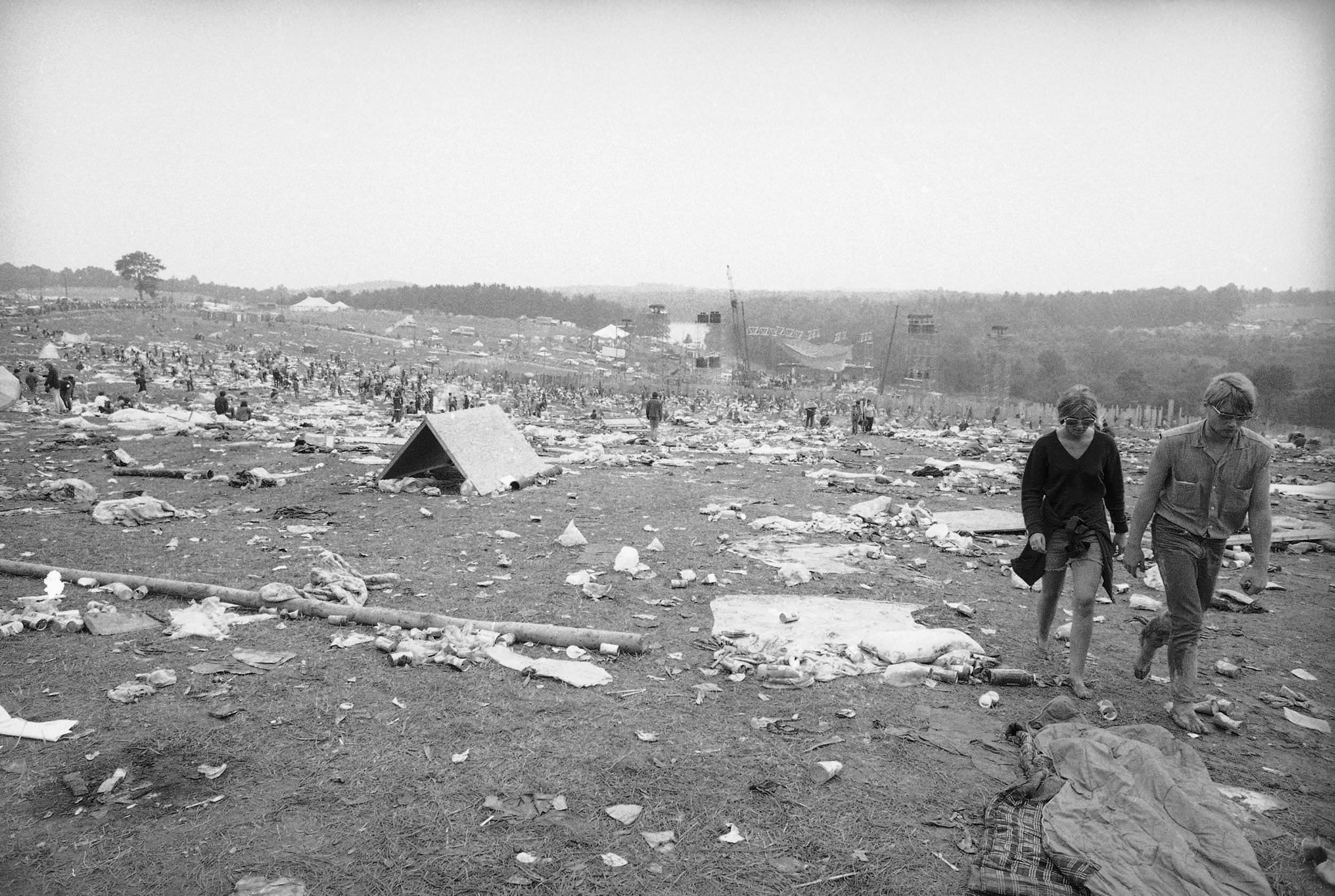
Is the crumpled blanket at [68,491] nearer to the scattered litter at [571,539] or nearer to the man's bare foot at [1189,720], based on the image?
the scattered litter at [571,539]

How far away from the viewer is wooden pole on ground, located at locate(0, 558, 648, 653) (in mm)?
3967

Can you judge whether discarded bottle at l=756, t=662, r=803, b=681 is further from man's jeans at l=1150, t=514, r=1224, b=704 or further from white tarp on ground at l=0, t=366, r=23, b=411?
white tarp on ground at l=0, t=366, r=23, b=411

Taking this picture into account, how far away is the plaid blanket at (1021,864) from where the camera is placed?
2014 millimetres

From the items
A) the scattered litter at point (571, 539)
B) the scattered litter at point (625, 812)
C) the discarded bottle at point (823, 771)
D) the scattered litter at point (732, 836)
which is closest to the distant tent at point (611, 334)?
the scattered litter at point (571, 539)

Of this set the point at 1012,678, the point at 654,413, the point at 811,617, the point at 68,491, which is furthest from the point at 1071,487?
the point at 654,413

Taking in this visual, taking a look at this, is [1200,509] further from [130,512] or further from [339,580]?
[130,512]

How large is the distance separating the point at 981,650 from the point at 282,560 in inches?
201

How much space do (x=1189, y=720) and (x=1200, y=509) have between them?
947 mm

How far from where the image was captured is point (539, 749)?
113 inches

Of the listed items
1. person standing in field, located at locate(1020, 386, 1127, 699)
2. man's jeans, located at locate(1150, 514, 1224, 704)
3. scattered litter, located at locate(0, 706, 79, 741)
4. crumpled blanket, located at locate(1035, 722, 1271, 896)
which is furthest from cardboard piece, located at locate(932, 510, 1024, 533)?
scattered litter, located at locate(0, 706, 79, 741)

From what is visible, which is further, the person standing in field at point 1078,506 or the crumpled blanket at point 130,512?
the crumpled blanket at point 130,512

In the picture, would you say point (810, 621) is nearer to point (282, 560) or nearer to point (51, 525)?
point (282, 560)

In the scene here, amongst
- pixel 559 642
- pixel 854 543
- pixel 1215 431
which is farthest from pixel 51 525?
pixel 1215 431

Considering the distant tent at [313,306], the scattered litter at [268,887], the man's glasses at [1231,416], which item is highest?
the distant tent at [313,306]
